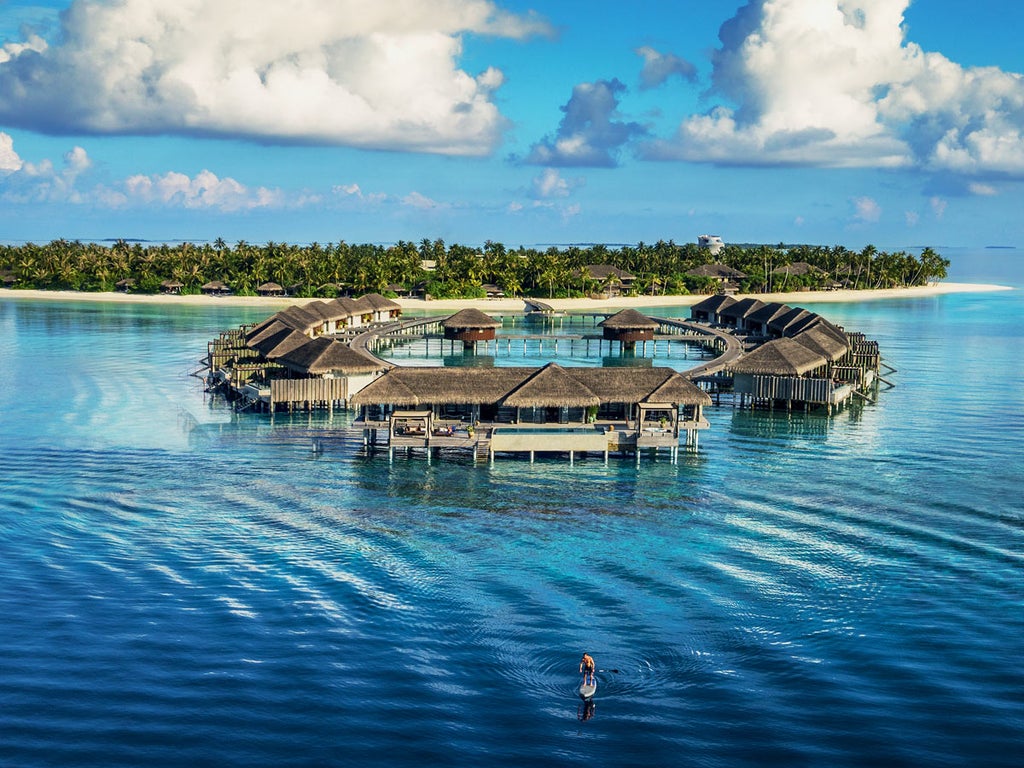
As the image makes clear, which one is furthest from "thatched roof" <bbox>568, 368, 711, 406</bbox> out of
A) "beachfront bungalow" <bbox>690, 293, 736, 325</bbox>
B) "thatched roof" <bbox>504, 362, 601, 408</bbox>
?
"beachfront bungalow" <bbox>690, 293, 736, 325</bbox>

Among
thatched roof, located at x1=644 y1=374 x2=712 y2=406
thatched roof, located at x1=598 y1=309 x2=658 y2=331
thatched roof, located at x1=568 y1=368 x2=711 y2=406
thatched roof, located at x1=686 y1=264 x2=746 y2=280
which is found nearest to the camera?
thatched roof, located at x1=644 y1=374 x2=712 y2=406

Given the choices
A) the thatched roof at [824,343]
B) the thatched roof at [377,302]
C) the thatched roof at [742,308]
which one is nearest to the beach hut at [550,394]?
the thatched roof at [824,343]

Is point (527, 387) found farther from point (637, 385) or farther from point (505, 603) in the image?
point (505, 603)

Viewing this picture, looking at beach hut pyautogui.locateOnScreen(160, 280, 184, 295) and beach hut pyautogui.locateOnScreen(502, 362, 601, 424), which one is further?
beach hut pyautogui.locateOnScreen(160, 280, 184, 295)

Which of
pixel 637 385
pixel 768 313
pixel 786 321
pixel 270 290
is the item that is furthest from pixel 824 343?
pixel 270 290

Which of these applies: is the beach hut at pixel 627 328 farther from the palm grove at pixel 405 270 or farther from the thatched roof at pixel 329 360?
the palm grove at pixel 405 270

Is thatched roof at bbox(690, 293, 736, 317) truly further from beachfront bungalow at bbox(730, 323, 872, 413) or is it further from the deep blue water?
the deep blue water

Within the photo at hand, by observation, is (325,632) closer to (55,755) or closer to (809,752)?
(55,755)

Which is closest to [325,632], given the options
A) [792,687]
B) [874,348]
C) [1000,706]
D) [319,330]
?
[792,687]
